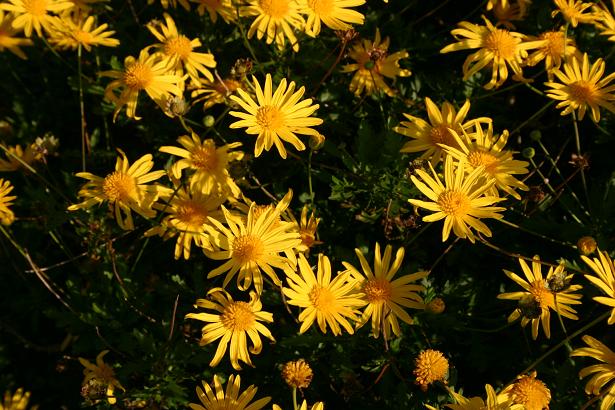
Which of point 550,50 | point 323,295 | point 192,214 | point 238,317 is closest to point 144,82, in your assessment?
point 192,214

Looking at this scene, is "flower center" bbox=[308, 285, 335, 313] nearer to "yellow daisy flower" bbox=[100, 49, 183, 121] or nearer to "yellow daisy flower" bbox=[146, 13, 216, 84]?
"yellow daisy flower" bbox=[100, 49, 183, 121]

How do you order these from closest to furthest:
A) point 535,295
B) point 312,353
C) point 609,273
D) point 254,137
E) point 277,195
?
point 609,273 → point 535,295 → point 312,353 → point 277,195 → point 254,137

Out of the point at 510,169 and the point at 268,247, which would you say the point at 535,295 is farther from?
the point at 268,247

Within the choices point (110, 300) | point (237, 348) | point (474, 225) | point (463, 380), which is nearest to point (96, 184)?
point (110, 300)

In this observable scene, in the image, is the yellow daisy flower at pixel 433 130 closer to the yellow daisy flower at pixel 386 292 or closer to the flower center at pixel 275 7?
the yellow daisy flower at pixel 386 292

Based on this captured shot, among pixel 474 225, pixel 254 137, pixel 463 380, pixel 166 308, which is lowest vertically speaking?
pixel 463 380

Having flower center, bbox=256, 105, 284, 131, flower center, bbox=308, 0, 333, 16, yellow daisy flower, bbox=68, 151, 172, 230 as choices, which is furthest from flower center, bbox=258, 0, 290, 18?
yellow daisy flower, bbox=68, 151, 172, 230

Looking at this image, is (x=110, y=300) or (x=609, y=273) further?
(x=110, y=300)
